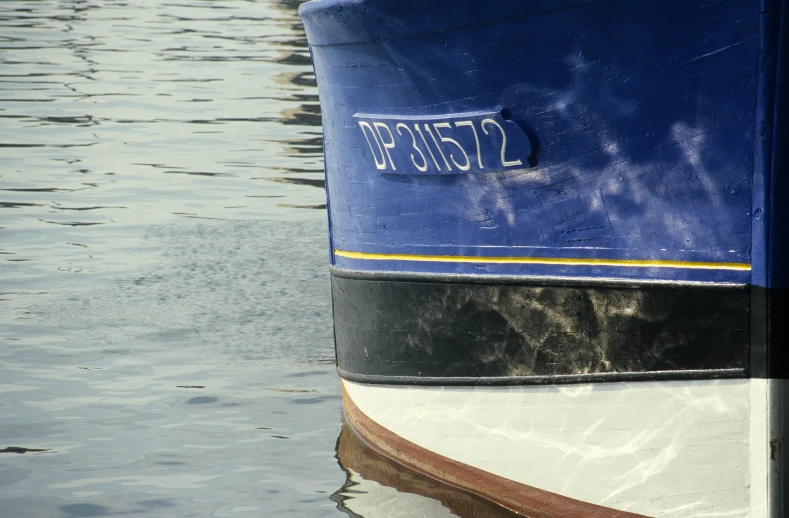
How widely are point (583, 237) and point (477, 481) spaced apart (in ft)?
3.56

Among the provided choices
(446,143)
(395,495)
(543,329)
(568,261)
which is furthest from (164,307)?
(568,261)

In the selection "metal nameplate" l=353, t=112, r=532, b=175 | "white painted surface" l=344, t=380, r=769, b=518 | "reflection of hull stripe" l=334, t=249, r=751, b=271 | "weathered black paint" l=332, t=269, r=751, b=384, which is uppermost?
"metal nameplate" l=353, t=112, r=532, b=175

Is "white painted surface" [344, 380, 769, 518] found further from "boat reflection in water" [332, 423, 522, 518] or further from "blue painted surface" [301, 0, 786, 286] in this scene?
"blue painted surface" [301, 0, 786, 286]

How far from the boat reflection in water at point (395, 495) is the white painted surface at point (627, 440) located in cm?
18

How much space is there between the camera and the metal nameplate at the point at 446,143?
376 centimetres

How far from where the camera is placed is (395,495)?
15.0 feet

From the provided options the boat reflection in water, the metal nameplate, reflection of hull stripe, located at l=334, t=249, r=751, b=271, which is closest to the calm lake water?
the boat reflection in water

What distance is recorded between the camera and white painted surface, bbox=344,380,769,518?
139 inches

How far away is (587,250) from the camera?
12.2 feet

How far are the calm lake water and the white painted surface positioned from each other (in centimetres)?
34

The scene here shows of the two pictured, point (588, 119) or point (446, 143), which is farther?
point (446, 143)

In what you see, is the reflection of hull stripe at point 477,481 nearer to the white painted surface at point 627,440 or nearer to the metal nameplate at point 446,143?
the white painted surface at point 627,440

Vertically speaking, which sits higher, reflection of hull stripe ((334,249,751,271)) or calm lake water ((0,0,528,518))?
reflection of hull stripe ((334,249,751,271))

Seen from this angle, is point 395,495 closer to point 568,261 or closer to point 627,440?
point 627,440
